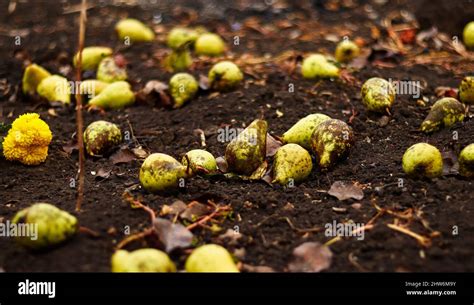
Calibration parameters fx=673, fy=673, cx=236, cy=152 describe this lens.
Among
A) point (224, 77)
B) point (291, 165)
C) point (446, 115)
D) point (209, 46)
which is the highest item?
point (209, 46)

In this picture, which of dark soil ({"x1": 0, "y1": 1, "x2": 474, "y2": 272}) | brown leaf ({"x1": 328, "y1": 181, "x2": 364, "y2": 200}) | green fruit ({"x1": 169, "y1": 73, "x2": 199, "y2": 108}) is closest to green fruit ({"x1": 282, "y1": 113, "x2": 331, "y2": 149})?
dark soil ({"x1": 0, "y1": 1, "x2": 474, "y2": 272})

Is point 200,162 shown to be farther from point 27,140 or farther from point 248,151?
point 27,140

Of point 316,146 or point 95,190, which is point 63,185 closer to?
point 95,190

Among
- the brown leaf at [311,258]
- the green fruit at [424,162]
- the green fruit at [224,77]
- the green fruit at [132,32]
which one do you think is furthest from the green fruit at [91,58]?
the brown leaf at [311,258]

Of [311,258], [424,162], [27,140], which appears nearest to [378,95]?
[424,162]

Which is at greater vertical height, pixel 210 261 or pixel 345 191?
pixel 345 191
